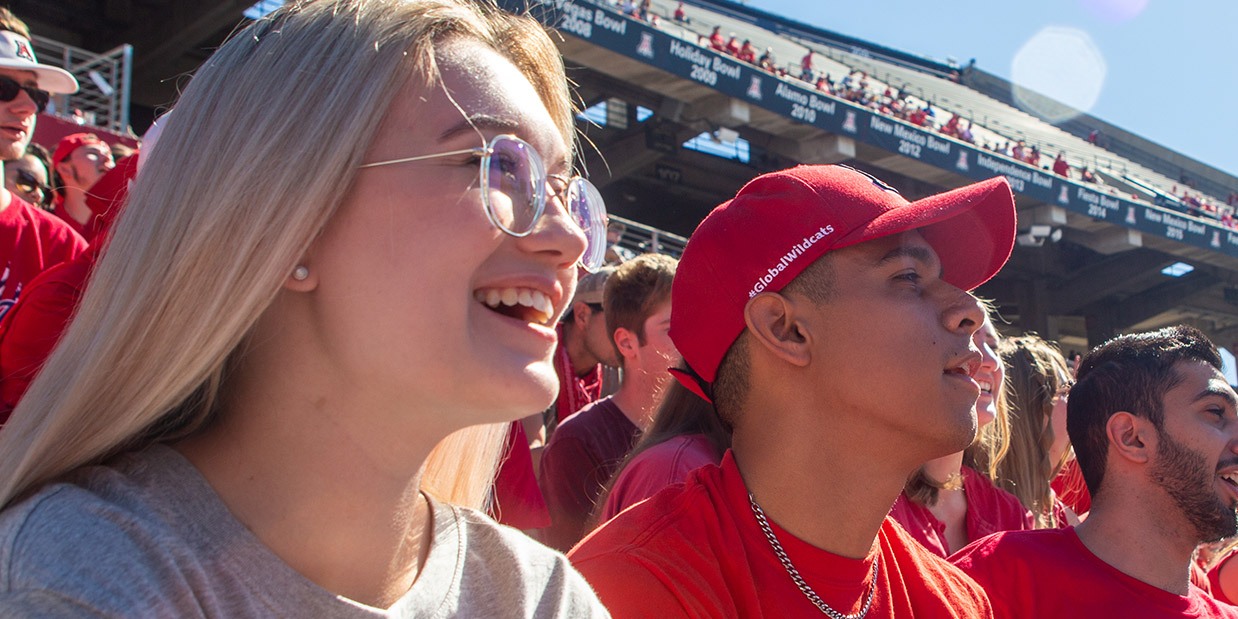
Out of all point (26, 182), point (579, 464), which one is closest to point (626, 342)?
point (579, 464)

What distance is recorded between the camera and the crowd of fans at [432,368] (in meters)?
1.02

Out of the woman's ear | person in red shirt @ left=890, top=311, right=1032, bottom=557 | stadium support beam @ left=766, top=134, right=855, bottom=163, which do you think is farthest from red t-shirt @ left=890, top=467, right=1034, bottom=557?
stadium support beam @ left=766, top=134, right=855, bottom=163

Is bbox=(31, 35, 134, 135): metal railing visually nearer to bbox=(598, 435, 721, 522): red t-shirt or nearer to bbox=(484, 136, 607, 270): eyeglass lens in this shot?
bbox=(598, 435, 721, 522): red t-shirt

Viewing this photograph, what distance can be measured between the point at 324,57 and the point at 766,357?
1100 millimetres

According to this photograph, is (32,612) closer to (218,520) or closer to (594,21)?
(218,520)

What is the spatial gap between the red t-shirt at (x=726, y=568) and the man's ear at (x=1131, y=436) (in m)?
0.92

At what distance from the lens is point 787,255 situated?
6.19 feet

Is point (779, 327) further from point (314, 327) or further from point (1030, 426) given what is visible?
point (1030, 426)

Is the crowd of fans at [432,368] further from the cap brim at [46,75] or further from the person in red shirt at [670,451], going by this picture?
the cap brim at [46,75]

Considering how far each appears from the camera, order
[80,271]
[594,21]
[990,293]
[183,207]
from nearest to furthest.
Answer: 1. [183,207]
2. [80,271]
3. [594,21]
4. [990,293]

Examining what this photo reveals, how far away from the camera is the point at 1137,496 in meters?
2.54

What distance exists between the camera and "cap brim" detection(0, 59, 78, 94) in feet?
11.1

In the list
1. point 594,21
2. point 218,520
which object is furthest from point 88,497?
point 594,21

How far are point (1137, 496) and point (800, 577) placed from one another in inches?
51.7
